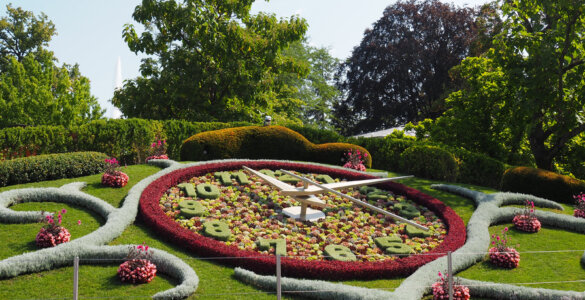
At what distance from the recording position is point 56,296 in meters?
6.67

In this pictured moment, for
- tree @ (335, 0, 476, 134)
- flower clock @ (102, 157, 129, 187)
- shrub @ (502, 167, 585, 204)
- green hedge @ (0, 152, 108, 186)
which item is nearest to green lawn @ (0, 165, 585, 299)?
flower clock @ (102, 157, 129, 187)

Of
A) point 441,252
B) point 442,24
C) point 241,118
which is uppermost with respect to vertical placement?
point 442,24

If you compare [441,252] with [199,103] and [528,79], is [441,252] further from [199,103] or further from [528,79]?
[199,103]

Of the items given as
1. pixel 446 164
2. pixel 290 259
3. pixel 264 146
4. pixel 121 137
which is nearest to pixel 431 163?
pixel 446 164

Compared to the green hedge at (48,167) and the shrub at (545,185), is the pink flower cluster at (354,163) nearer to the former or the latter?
the shrub at (545,185)

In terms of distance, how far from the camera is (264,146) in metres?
15.9

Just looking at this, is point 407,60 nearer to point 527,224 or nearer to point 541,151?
point 541,151

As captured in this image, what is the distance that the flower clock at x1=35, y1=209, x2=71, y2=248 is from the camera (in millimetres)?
8281

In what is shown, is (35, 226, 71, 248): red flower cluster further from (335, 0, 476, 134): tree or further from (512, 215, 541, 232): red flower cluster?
(335, 0, 476, 134): tree

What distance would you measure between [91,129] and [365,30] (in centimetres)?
2504

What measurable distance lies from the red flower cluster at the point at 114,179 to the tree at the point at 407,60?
23.5 metres

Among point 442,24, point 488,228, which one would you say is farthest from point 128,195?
point 442,24

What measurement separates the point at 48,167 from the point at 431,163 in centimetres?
1151

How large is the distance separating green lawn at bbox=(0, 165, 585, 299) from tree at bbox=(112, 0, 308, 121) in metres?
10.6
